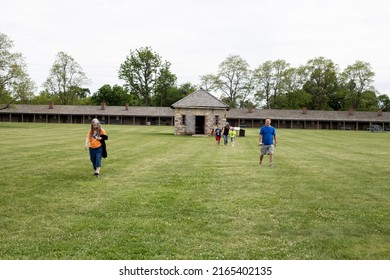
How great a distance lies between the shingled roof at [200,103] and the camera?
39312mm

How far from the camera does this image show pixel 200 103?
39.8 metres

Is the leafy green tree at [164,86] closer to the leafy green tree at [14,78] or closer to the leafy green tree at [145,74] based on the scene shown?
the leafy green tree at [145,74]

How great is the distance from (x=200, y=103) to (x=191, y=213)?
3252cm

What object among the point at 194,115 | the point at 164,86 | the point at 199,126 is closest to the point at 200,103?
the point at 194,115

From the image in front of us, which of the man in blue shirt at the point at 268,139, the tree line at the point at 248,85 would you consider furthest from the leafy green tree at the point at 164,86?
the man in blue shirt at the point at 268,139

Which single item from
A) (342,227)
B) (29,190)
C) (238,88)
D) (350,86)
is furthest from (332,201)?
(350,86)

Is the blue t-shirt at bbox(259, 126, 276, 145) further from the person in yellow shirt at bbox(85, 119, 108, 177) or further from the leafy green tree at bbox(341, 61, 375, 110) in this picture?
the leafy green tree at bbox(341, 61, 375, 110)

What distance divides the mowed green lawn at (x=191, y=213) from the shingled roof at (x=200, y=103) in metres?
25.7

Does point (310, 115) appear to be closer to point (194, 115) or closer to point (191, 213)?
point (194, 115)

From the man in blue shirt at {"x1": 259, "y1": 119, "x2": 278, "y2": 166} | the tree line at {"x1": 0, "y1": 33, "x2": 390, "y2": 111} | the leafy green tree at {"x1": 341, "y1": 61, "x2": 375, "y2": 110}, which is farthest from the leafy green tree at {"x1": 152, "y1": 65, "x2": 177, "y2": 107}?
the man in blue shirt at {"x1": 259, "y1": 119, "x2": 278, "y2": 166}

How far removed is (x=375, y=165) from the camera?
15734 mm

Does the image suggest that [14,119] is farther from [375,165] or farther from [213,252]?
[213,252]
